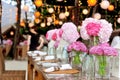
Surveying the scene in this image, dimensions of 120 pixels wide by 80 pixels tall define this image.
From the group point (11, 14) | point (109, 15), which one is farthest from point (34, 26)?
point (109, 15)

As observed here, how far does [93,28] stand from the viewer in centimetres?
274

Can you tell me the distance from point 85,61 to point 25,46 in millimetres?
12319

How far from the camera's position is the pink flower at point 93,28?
2742 mm

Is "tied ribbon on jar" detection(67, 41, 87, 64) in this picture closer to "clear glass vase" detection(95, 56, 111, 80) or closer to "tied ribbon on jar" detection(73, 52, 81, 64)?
"tied ribbon on jar" detection(73, 52, 81, 64)

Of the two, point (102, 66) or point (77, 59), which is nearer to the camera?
point (102, 66)

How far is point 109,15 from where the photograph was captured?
14.5 m

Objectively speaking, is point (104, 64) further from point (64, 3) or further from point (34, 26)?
point (34, 26)

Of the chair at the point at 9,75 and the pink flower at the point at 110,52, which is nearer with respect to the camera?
the pink flower at the point at 110,52

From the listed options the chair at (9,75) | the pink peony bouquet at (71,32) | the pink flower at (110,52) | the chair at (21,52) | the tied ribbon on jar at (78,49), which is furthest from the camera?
the chair at (21,52)

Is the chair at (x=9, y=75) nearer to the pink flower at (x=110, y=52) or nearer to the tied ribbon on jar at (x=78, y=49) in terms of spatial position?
the tied ribbon on jar at (x=78, y=49)

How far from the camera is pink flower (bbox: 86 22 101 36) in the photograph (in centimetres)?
274

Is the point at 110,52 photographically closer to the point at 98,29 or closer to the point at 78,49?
the point at 98,29

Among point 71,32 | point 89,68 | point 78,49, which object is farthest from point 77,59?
point 89,68

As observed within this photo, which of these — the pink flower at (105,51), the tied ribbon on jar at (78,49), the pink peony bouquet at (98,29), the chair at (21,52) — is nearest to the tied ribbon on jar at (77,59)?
the tied ribbon on jar at (78,49)
